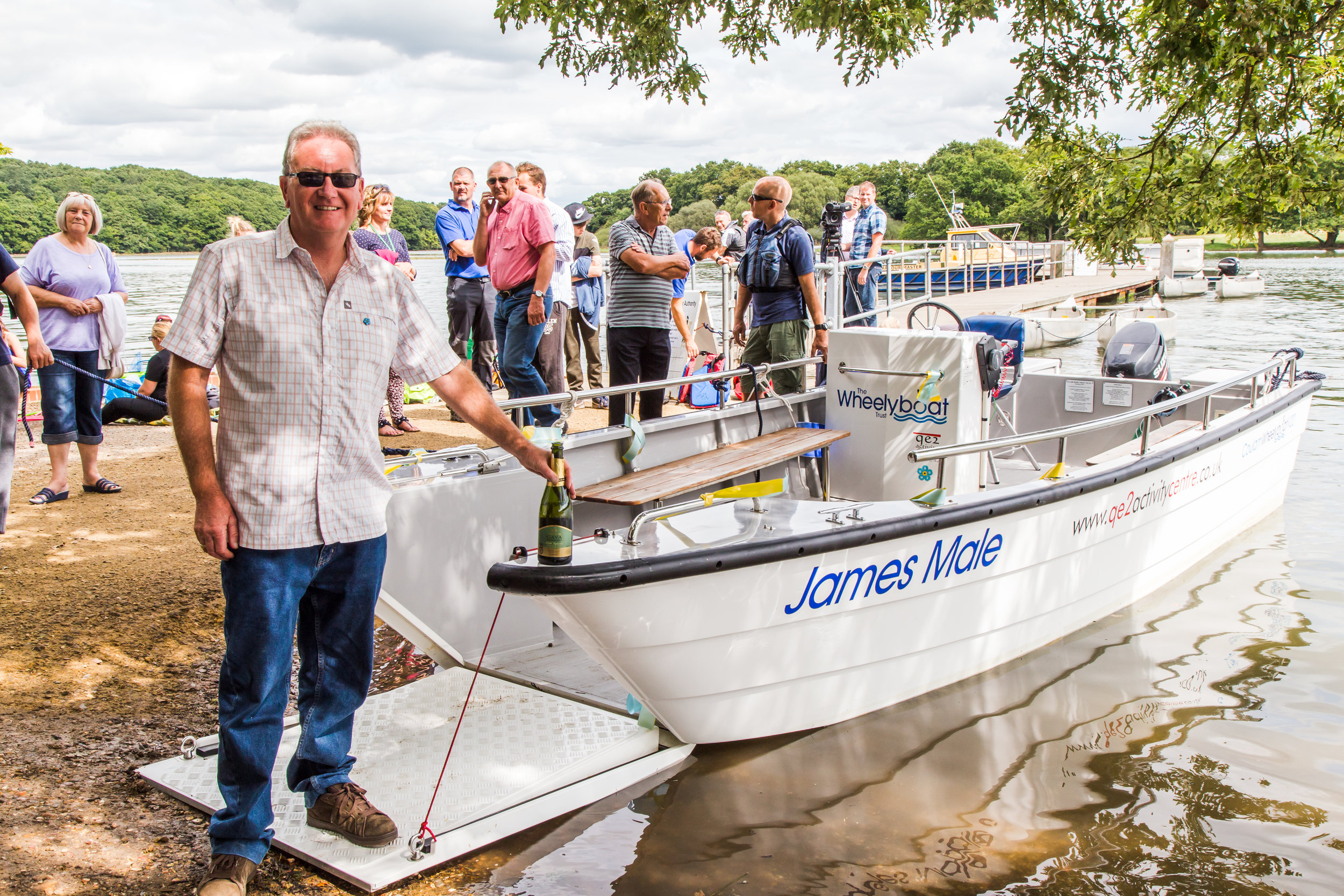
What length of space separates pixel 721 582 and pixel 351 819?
1.33 metres

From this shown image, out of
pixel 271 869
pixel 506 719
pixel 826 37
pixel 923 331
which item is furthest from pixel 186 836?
pixel 826 37

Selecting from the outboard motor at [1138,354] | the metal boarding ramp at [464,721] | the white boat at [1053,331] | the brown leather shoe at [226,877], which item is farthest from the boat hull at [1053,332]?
the brown leather shoe at [226,877]

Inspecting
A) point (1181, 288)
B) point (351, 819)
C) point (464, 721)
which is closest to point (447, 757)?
point (464, 721)

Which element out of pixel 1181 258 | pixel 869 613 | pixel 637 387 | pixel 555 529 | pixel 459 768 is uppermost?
pixel 1181 258

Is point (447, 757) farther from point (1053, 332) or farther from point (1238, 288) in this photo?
point (1238, 288)

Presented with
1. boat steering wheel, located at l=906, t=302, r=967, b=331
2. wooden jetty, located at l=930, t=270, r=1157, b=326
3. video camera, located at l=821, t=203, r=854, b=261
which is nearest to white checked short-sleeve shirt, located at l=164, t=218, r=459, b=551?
boat steering wheel, located at l=906, t=302, r=967, b=331

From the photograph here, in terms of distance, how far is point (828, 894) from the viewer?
2.92 m

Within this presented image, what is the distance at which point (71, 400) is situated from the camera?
19.5ft

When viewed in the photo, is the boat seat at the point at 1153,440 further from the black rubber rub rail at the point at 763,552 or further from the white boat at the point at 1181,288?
the white boat at the point at 1181,288

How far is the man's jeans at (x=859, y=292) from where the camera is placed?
9641mm

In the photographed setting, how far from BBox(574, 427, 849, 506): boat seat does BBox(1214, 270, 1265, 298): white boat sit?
34.2 metres

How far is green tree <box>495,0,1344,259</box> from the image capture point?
5.85 m

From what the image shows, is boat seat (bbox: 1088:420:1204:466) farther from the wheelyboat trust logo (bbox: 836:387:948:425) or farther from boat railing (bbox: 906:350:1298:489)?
the wheelyboat trust logo (bbox: 836:387:948:425)

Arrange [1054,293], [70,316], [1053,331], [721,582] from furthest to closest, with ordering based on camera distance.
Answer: [1054,293] → [1053,331] → [70,316] → [721,582]
